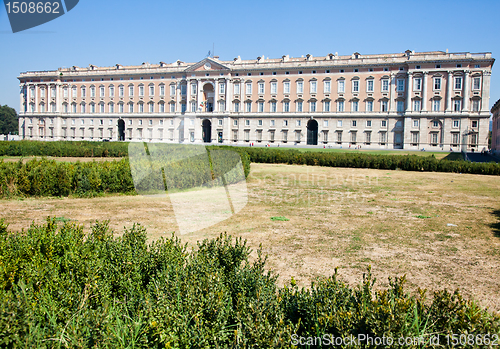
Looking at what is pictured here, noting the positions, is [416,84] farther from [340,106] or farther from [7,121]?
[7,121]

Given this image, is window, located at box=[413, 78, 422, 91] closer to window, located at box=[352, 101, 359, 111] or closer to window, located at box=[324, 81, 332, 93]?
window, located at box=[352, 101, 359, 111]

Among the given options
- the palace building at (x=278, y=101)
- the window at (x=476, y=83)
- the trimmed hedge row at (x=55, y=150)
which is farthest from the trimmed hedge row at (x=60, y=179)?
the window at (x=476, y=83)

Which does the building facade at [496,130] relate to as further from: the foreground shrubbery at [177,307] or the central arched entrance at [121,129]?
the central arched entrance at [121,129]

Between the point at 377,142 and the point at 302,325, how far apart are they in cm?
5090

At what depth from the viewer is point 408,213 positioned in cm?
864

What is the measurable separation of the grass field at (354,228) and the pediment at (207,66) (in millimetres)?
48124

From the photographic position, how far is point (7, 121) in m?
82.4

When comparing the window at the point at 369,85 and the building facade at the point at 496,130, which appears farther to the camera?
the window at the point at 369,85

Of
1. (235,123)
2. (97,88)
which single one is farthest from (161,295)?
(97,88)

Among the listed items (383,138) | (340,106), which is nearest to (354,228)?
(383,138)

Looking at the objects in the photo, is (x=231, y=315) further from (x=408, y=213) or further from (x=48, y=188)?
(x=48, y=188)

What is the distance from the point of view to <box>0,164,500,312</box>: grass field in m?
4.65

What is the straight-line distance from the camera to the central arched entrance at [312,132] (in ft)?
176

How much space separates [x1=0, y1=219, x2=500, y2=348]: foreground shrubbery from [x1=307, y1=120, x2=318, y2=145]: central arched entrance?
169 ft
